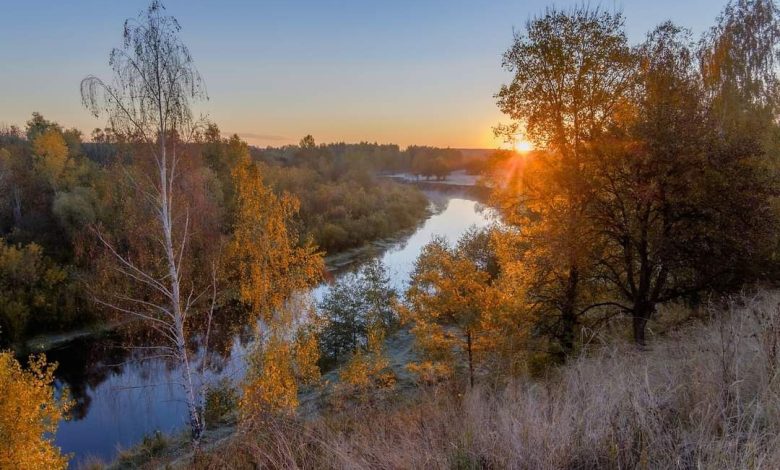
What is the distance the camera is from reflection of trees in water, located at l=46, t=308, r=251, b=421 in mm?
20953

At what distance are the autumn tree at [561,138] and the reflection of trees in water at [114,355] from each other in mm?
13526

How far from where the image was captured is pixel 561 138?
1241cm

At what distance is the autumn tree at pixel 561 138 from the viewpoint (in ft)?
37.9

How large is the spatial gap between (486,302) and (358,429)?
8613 millimetres

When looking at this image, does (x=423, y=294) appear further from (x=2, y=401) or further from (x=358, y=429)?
(x=2, y=401)

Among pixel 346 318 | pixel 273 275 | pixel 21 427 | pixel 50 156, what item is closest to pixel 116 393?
pixel 346 318

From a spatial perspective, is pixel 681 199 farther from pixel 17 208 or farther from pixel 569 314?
pixel 17 208

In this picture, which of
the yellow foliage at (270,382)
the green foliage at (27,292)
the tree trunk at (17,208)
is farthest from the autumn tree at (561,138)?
the tree trunk at (17,208)

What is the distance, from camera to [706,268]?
10.0m

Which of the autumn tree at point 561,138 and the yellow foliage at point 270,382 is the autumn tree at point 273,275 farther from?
the autumn tree at point 561,138

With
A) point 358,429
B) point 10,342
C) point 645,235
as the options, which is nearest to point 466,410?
point 358,429

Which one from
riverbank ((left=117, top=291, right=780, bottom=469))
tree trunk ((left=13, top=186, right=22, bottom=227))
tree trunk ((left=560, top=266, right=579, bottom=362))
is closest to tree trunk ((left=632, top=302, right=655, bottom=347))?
tree trunk ((left=560, top=266, right=579, bottom=362))

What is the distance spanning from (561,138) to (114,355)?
2406cm

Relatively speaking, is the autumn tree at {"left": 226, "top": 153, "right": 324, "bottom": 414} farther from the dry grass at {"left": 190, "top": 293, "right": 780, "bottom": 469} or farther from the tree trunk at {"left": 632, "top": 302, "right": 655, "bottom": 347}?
the tree trunk at {"left": 632, "top": 302, "right": 655, "bottom": 347}
